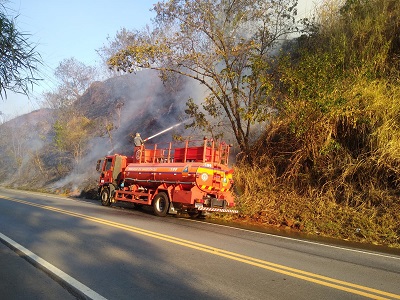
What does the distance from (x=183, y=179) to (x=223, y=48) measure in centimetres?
658

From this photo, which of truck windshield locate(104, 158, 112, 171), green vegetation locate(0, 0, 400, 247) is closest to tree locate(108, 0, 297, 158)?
green vegetation locate(0, 0, 400, 247)

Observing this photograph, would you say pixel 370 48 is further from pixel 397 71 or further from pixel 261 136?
pixel 261 136

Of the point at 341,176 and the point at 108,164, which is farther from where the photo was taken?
the point at 108,164

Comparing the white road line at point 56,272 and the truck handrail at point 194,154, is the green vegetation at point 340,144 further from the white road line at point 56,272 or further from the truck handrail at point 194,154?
the white road line at point 56,272

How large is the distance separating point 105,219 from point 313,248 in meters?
5.96

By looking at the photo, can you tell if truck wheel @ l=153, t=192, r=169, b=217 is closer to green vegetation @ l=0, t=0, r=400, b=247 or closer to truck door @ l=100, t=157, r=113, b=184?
green vegetation @ l=0, t=0, r=400, b=247

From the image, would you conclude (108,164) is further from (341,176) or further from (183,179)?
(341,176)

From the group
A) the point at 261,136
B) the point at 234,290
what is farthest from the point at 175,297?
the point at 261,136

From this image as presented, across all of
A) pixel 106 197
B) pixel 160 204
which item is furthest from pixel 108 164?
pixel 160 204

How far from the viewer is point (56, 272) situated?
5.35 meters

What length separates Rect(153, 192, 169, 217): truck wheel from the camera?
13.1 metres

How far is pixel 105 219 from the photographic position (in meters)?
10.9

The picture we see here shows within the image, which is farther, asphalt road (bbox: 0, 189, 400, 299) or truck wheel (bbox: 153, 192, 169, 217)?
truck wheel (bbox: 153, 192, 169, 217)

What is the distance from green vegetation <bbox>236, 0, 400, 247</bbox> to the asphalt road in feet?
10.1
